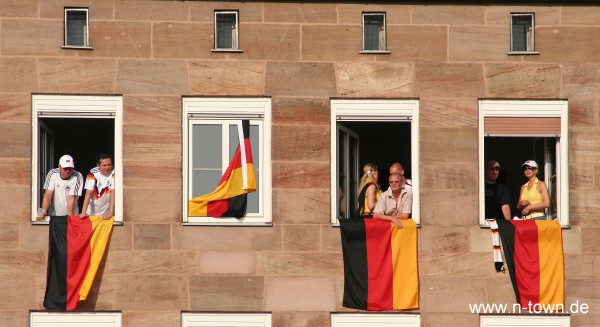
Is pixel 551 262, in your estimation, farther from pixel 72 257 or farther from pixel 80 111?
pixel 80 111

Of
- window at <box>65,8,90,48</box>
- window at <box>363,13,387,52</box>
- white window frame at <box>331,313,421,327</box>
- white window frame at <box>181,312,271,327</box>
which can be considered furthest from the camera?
window at <box>363,13,387,52</box>

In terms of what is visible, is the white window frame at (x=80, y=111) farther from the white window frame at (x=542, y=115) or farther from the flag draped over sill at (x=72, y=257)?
the white window frame at (x=542, y=115)

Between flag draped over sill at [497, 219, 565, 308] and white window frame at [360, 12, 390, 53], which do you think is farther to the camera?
white window frame at [360, 12, 390, 53]

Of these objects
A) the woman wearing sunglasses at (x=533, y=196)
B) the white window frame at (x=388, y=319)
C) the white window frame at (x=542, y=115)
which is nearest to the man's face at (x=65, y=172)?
the white window frame at (x=388, y=319)

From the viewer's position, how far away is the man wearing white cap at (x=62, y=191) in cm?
3534

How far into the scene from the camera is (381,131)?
3750 cm

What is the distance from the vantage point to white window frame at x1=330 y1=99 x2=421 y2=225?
3556 cm

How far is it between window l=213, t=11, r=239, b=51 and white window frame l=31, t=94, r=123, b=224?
6.09ft

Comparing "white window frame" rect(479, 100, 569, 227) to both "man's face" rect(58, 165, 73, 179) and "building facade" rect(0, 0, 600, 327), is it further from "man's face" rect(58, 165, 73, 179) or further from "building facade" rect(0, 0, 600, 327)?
"man's face" rect(58, 165, 73, 179)

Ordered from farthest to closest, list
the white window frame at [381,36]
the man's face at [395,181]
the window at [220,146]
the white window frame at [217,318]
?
1. the white window frame at [381,36]
2. the window at [220,146]
3. the white window frame at [217,318]
4. the man's face at [395,181]

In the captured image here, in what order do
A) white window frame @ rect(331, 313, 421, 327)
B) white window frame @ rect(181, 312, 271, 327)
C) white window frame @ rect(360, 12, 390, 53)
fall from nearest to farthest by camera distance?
white window frame @ rect(181, 312, 271, 327), white window frame @ rect(331, 313, 421, 327), white window frame @ rect(360, 12, 390, 53)

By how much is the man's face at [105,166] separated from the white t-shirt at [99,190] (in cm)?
6

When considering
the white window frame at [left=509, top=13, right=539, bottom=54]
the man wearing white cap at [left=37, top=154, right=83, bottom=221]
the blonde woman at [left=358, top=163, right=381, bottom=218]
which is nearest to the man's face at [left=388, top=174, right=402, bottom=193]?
the blonde woman at [left=358, top=163, right=381, bottom=218]

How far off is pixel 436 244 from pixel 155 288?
4.55 metres
